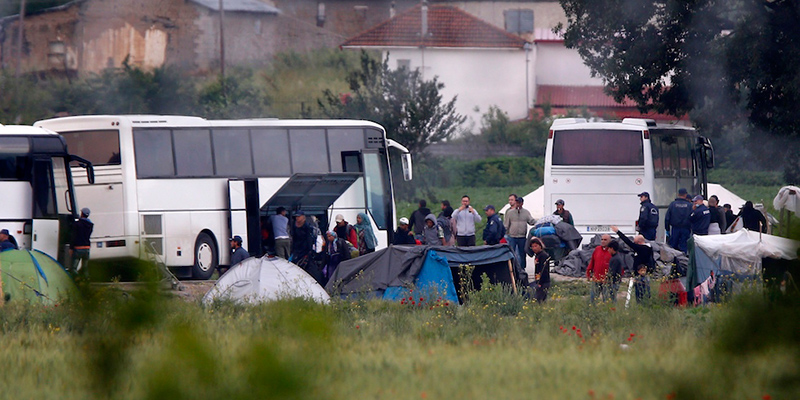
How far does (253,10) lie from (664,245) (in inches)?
1528

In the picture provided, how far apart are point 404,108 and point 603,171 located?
18.2 meters

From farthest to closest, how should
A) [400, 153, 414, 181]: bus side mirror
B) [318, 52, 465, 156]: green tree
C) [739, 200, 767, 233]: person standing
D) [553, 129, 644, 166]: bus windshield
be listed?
[318, 52, 465, 156]: green tree
[553, 129, 644, 166]: bus windshield
[400, 153, 414, 181]: bus side mirror
[739, 200, 767, 233]: person standing

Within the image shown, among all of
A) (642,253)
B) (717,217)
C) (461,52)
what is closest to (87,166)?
(642,253)

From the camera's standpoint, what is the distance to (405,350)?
32.1ft

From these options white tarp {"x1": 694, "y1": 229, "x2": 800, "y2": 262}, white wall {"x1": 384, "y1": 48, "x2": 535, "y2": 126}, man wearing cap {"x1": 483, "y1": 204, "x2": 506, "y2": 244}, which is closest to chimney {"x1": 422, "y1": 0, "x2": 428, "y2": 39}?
white wall {"x1": 384, "y1": 48, "x2": 535, "y2": 126}

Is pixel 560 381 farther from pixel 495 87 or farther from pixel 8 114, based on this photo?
pixel 495 87

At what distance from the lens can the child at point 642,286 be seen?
14234 millimetres

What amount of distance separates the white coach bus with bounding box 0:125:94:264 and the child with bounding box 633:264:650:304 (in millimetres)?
9512

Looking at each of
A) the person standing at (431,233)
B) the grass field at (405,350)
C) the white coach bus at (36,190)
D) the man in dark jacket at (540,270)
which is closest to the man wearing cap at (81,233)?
the white coach bus at (36,190)

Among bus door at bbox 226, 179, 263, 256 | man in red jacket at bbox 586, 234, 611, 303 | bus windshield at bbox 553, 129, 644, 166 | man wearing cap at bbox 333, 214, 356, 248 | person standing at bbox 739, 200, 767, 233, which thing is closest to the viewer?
man in red jacket at bbox 586, 234, 611, 303

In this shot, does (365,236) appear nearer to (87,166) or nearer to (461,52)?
(87,166)

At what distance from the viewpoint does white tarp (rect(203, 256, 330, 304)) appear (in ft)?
47.7

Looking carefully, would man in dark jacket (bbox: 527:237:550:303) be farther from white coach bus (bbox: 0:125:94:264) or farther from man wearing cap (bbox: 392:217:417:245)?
white coach bus (bbox: 0:125:94:264)

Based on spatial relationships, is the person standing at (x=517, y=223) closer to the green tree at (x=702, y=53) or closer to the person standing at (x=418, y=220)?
the person standing at (x=418, y=220)
